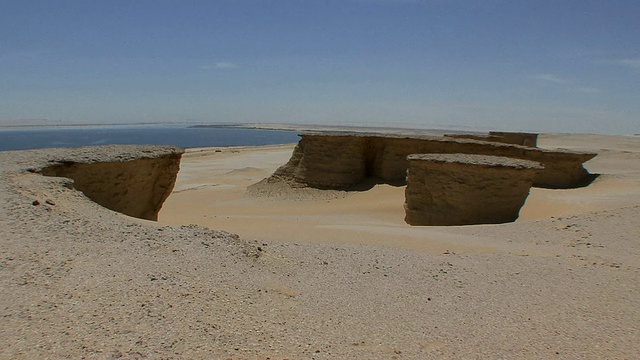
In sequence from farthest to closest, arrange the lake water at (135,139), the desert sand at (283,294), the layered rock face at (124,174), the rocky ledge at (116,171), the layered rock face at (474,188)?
1. the lake water at (135,139)
2. the layered rock face at (474,188)
3. the layered rock face at (124,174)
4. the rocky ledge at (116,171)
5. the desert sand at (283,294)

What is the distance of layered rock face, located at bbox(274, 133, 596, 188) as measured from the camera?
48.4ft

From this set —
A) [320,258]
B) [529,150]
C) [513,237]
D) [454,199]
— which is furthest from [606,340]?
Answer: [529,150]

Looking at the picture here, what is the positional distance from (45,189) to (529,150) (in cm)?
1386

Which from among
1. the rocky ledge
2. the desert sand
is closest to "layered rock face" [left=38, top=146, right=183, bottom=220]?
the rocky ledge

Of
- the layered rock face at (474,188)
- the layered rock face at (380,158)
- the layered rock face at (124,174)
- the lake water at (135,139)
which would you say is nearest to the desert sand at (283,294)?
the layered rock face at (124,174)

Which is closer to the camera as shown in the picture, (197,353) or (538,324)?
(197,353)

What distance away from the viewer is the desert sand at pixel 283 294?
2.76 meters

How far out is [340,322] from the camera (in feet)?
10.9

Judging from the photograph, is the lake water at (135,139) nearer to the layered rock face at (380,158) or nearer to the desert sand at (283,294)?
the layered rock face at (380,158)

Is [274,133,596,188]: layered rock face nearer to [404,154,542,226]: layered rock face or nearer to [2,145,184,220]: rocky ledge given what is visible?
[404,154,542,226]: layered rock face

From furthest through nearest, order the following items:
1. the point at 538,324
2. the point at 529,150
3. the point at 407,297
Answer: the point at 529,150
the point at 407,297
the point at 538,324

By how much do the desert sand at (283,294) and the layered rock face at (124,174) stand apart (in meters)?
0.71

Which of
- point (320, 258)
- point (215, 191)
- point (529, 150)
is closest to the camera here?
point (320, 258)

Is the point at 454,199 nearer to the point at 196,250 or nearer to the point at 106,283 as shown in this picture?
the point at 196,250
